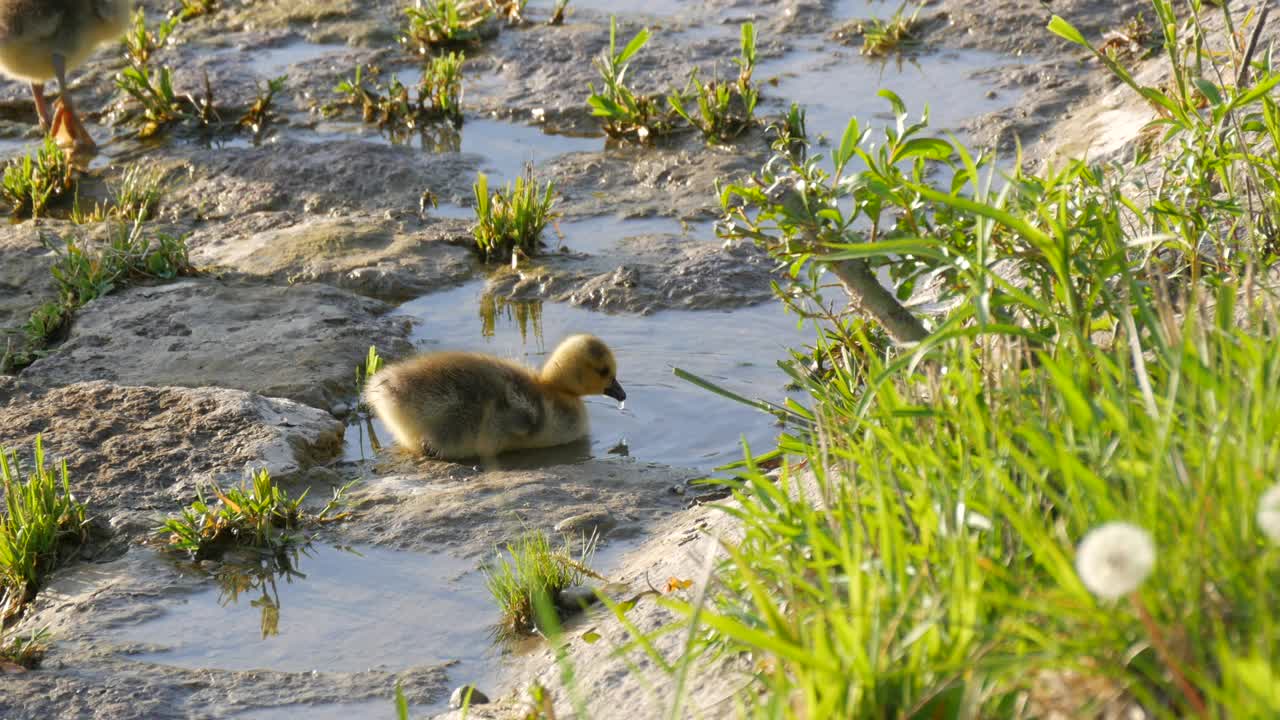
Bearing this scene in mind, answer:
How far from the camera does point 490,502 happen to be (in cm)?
492

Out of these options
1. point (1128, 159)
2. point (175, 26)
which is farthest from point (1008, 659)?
point (175, 26)

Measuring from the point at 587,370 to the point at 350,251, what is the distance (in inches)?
78.9

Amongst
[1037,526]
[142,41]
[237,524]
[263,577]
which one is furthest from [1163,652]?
[142,41]

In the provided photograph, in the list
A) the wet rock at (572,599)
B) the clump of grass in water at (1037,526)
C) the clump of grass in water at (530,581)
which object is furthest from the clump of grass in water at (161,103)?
the clump of grass in water at (1037,526)

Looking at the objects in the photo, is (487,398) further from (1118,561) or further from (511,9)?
(511,9)

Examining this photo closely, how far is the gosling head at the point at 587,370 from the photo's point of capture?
5770 millimetres

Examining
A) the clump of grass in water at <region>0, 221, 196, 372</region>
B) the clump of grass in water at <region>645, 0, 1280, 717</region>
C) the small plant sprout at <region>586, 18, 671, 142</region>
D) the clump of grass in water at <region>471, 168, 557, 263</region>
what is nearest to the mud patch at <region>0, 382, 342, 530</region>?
the clump of grass in water at <region>0, 221, 196, 372</region>

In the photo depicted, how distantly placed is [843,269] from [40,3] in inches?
263

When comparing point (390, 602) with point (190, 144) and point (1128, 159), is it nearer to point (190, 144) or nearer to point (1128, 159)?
point (1128, 159)

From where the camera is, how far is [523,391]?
5.73 m

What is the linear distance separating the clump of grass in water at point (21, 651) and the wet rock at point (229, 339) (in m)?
1.97

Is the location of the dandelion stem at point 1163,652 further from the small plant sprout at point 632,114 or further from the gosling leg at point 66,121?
the gosling leg at point 66,121

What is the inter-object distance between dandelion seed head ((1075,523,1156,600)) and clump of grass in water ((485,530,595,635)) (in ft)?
7.29

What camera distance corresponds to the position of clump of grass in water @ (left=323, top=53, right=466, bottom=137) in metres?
8.91
